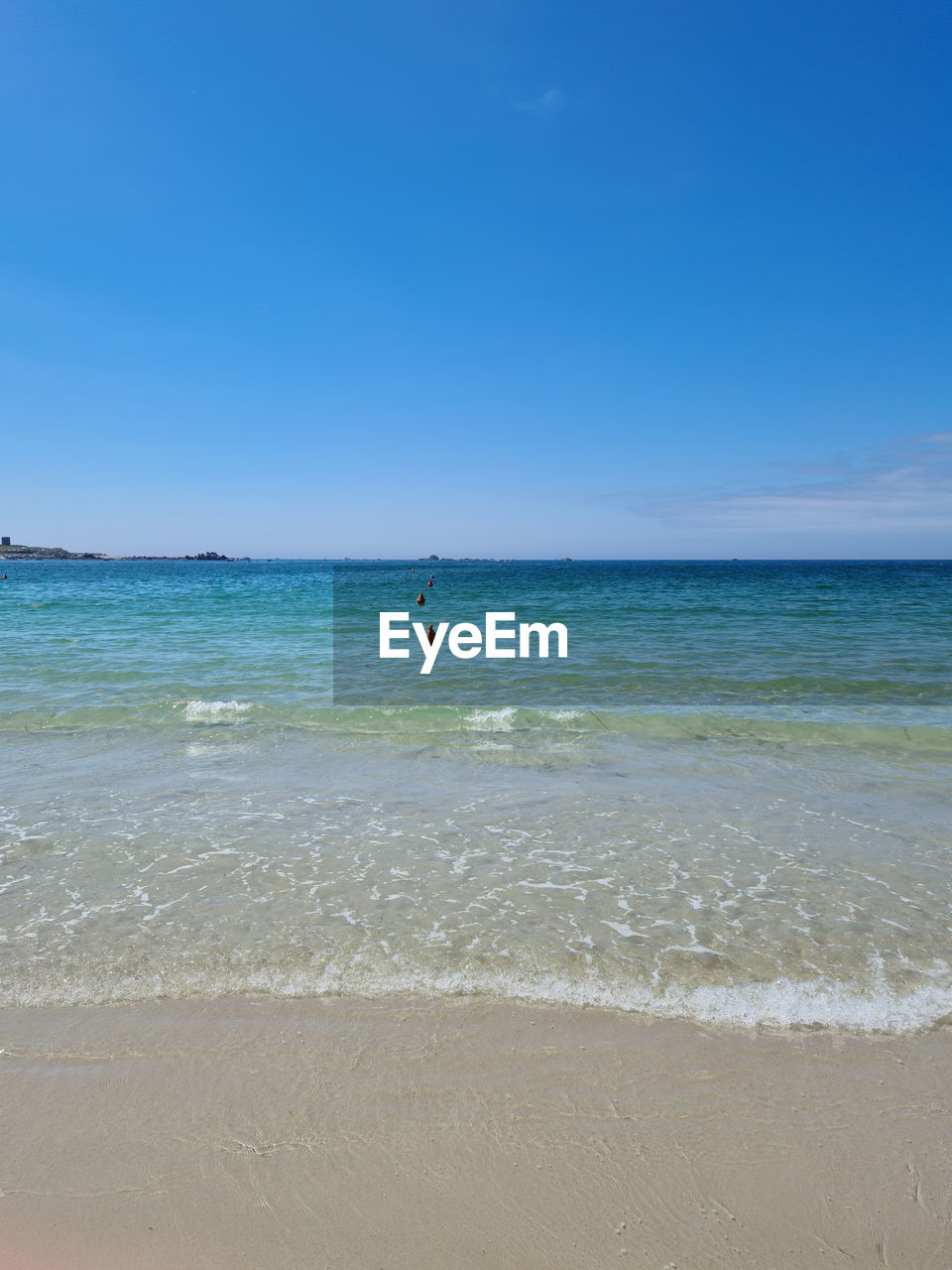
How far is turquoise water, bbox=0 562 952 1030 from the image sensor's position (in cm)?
483

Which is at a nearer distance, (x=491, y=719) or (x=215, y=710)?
(x=491, y=719)

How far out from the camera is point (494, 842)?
719 centimetres

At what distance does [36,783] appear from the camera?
8.98 m

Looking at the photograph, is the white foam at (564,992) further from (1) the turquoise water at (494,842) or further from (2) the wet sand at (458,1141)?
(2) the wet sand at (458,1141)

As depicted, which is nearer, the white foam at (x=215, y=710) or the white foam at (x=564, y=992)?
the white foam at (x=564, y=992)

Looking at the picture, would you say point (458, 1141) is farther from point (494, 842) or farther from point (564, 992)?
point (494, 842)

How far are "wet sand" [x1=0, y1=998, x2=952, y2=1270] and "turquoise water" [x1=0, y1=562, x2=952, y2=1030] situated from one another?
1.29 feet

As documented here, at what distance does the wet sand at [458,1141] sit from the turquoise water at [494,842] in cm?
39

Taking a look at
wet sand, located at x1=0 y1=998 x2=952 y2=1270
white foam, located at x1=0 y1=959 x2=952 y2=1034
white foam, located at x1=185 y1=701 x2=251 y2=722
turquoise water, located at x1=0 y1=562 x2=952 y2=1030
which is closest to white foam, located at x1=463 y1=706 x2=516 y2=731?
turquoise water, located at x1=0 y1=562 x2=952 y2=1030

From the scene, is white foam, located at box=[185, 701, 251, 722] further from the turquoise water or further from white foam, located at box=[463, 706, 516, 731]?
white foam, located at box=[463, 706, 516, 731]

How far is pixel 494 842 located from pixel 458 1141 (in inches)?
151

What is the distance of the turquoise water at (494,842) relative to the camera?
15.8 feet

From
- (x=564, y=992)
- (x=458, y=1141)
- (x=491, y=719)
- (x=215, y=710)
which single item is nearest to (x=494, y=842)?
(x=564, y=992)

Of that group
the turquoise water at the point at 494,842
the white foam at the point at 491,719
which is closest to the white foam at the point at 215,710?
the turquoise water at the point at 494,842
